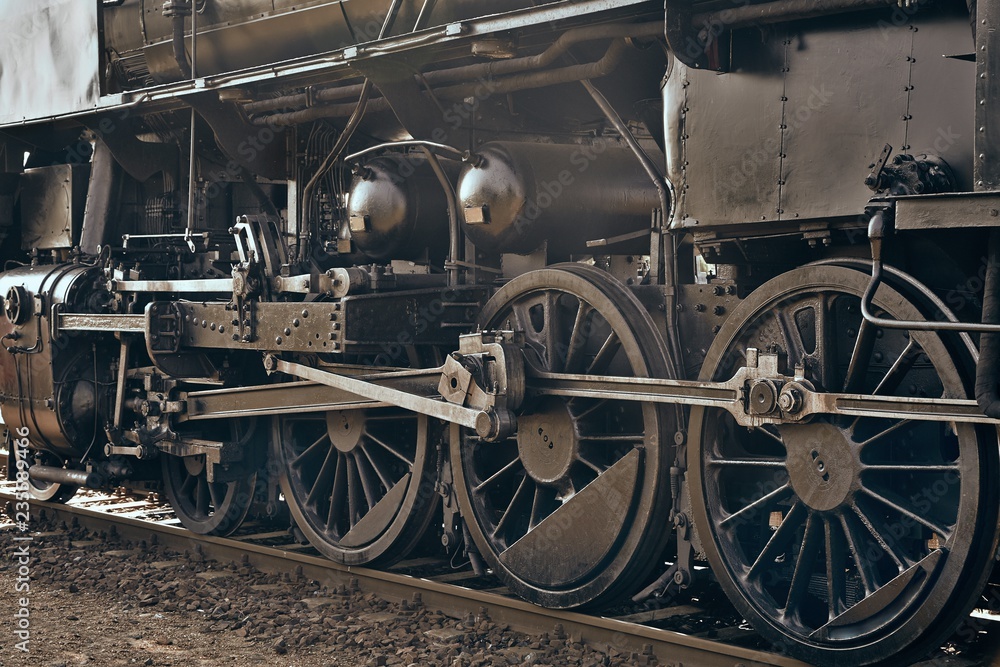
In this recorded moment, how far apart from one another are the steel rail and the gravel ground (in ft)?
0.27

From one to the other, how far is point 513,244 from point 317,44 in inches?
71.6

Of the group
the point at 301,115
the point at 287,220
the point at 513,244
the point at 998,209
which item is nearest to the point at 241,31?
the point at 301,115

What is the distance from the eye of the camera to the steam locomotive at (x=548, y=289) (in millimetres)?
4793

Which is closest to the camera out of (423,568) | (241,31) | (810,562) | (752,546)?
(810,562)

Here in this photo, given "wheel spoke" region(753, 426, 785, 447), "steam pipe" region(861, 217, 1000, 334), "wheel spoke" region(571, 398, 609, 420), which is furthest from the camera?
A: "wheel spoke" region(571, 398, 609, 420)

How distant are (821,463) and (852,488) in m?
0.16

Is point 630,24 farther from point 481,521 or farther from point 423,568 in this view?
point 423,568

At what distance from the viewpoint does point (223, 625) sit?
652cm

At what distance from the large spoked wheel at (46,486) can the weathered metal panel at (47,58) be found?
8.42 feet

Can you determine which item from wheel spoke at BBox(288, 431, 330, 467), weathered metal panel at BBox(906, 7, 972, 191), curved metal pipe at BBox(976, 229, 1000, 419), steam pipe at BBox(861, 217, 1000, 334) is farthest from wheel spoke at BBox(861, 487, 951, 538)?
wheel spoke at BBox(288, 431, 330, 467)

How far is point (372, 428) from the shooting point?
24.3 feet

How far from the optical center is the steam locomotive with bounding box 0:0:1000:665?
15.7 ft

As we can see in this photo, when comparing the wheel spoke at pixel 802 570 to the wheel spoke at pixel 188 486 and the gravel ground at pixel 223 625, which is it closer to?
the gravel ground at pixel 223 625

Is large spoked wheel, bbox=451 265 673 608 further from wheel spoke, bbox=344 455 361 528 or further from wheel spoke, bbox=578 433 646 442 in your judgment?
wheel spoke, bbox=344 455 361 528
